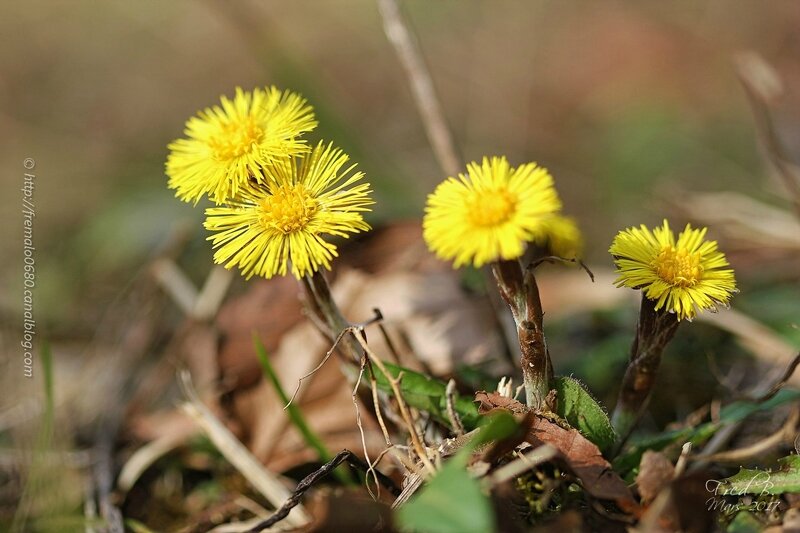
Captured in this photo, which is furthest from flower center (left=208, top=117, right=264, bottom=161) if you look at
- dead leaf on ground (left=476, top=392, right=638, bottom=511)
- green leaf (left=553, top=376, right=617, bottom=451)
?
green leaf (left=553, top=376, right=617, bottom=451)

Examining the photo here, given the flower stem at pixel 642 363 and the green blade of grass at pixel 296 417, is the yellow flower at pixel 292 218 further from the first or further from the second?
the flower stem at pixel 642 363

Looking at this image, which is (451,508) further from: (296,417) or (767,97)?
(767,97)

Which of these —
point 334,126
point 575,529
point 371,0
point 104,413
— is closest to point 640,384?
point 575,529

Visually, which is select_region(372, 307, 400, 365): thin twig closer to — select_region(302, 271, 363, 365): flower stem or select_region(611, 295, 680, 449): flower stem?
select_region(302, 271, 363, 365): flower stem

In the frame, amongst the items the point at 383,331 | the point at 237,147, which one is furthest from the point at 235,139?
the point at 383,331

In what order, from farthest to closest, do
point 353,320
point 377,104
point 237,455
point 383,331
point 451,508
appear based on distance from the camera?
1. point 377,104
2. point 353,320
3. point 237,455
4. point 383,331
5. point 451,508

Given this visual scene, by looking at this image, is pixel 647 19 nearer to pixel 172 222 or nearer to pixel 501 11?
pixel 501 11

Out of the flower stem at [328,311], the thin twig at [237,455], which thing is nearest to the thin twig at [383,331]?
the flower stem at [328,311]
